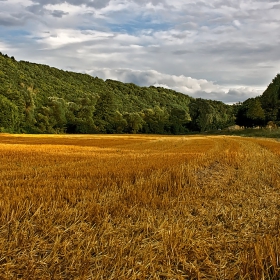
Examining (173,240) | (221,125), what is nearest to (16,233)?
(173,240)

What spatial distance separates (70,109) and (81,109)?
3.89m

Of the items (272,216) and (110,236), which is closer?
(110,236)

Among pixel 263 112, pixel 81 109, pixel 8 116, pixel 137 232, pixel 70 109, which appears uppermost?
pixel 81 109

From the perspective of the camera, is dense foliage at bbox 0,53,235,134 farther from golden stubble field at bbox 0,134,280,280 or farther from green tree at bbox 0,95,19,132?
golden stubble field at bbox 0,134,280,280

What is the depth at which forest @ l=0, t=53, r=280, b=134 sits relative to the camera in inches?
3413

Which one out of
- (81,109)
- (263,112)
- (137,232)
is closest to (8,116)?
(81,109)

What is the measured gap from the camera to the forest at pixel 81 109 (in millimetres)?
86688

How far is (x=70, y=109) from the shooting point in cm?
10169

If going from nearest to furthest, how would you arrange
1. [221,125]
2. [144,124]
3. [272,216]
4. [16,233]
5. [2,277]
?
[2,277]
[16,233]
[272,216]
[144,124]
[221,125]

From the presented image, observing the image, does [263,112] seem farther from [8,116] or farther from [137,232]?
[137,232]

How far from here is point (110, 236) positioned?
186 inches

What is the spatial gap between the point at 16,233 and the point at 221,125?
140 meters

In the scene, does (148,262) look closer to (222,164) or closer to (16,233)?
(16,233)

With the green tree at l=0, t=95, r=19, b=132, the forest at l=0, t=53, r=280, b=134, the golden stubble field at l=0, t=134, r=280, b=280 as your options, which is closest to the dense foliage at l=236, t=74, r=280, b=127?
the forest at l=0, t=53, r=280, b=134
